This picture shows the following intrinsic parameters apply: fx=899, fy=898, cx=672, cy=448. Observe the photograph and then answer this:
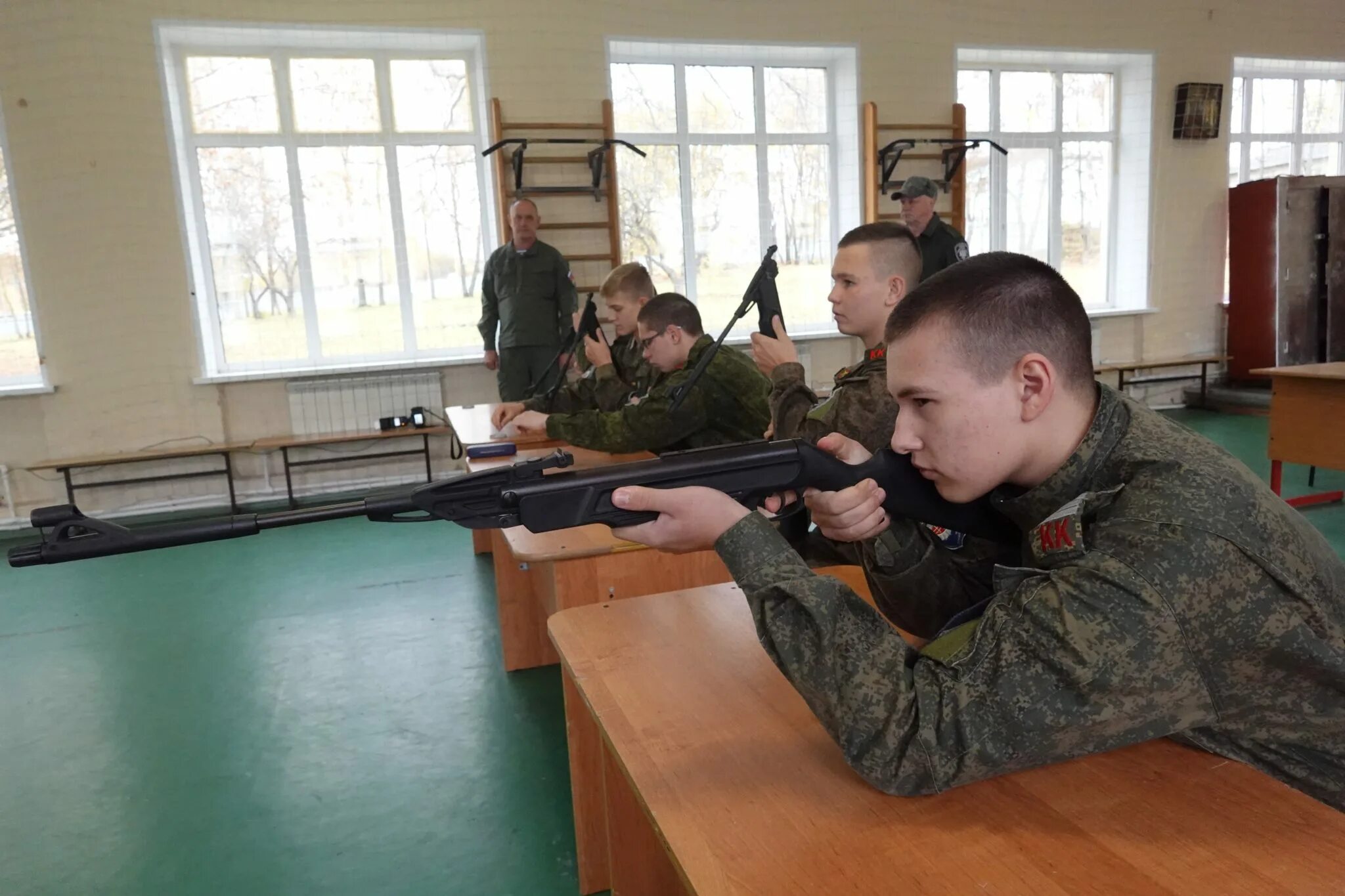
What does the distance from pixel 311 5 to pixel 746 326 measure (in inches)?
144

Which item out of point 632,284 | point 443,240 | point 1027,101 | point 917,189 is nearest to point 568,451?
point 632,284

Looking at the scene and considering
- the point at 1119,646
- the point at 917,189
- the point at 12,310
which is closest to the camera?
the point at 1119,646

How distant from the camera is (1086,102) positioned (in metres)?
7.88

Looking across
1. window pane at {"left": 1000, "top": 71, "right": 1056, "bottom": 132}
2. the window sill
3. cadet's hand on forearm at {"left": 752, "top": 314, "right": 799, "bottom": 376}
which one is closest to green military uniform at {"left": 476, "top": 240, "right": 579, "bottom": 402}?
the window sill

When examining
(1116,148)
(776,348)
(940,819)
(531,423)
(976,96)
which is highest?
(976,96)

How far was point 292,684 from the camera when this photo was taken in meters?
3.11

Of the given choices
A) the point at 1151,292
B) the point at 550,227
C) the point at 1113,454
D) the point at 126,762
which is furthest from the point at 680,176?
the point at 1113,454

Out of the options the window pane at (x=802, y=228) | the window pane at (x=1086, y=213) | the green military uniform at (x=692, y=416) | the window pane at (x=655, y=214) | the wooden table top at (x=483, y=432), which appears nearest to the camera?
the green military uniform at (x=692, y=416)

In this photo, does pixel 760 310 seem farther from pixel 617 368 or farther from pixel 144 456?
pixel 144 456

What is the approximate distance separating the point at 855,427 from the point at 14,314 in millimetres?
5698

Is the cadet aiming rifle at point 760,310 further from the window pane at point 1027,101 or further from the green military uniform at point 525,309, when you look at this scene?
the window pane at point 1027,101

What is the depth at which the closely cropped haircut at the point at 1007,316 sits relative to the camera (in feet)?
3.25

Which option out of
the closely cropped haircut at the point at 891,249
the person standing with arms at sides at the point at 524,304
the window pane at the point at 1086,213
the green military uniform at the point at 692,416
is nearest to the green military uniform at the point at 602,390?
the green military uniform at the point at 692,416

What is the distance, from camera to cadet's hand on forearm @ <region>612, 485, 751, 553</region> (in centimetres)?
105
